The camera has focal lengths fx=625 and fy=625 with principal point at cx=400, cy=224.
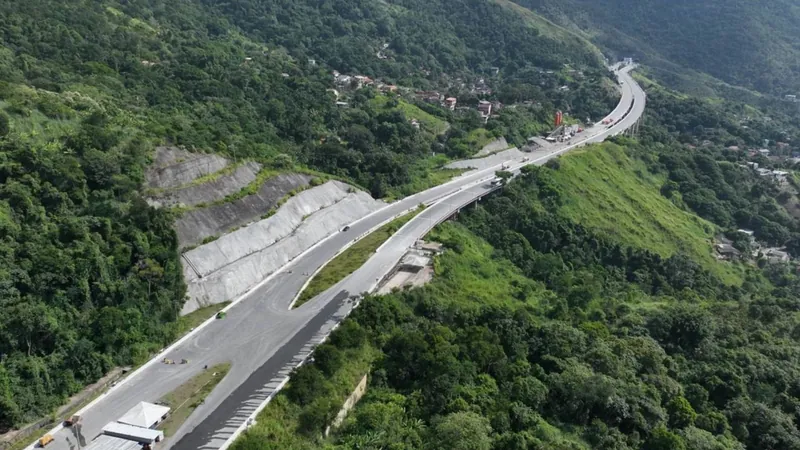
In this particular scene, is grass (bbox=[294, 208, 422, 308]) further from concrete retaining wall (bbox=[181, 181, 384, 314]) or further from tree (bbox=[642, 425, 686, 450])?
tree (bbox=[642, 425, 686, 450])

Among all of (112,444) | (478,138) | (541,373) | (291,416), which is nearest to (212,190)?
(291,416)

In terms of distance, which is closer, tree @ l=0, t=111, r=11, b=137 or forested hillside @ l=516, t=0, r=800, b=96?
tree @ l=0, t=111, r=11, b=137

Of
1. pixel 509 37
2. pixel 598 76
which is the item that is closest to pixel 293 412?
pixel 598 76

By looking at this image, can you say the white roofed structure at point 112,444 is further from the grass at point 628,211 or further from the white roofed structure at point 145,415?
the grass at point 628,211

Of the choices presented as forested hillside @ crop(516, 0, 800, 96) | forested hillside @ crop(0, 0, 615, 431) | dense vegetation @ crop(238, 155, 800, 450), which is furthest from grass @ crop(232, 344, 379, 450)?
forested hillside @ crop(516, 0, 800, 96)

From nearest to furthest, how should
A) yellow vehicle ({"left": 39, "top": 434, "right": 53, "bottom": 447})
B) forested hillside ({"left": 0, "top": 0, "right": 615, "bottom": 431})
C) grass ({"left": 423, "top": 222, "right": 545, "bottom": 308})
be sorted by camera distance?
yellow vehicle ({"left": 39, "top": 434, "right": 53, "bottom": 447}) < forested hillside ({"left": 0, "top": 0, "right": 615, "bottom": 431}) < grass ({"left": 423, "top": 222, "right": 545, "bottom": 308})

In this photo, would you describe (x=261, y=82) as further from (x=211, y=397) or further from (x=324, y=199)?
(x=211, y=397)

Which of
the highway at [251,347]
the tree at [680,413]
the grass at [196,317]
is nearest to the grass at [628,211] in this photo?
the highway at [251,347]
